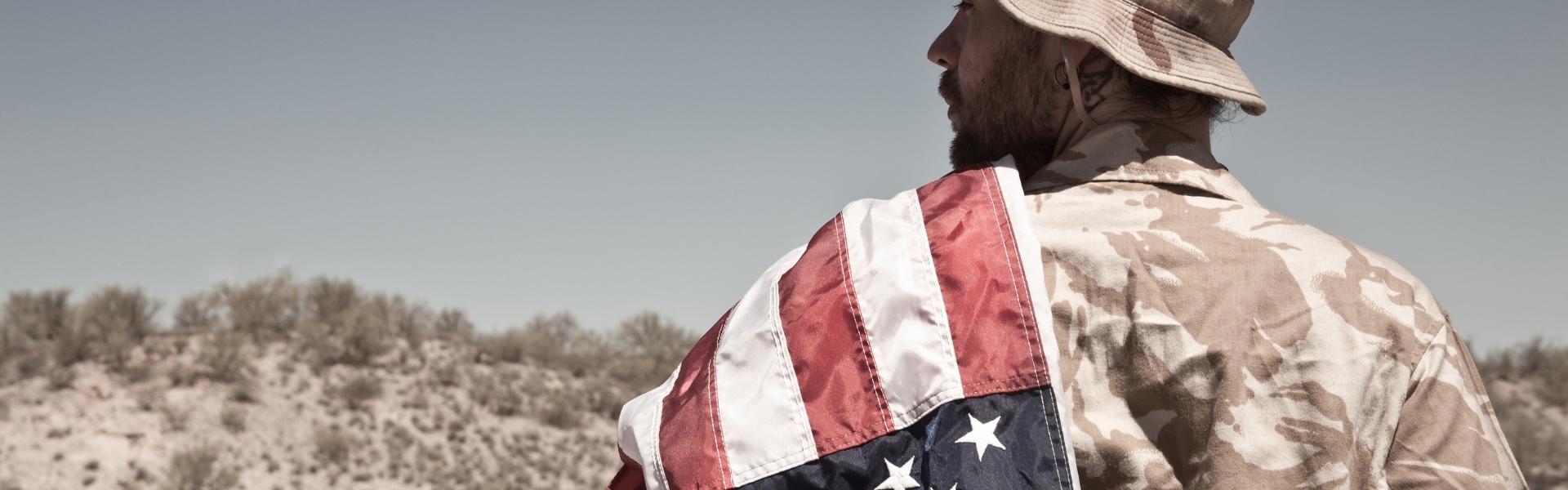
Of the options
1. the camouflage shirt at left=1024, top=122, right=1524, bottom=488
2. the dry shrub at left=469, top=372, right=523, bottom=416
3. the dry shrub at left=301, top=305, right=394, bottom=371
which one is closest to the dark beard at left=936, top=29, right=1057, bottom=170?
the camouflage shirt at left=1024, top=122, right=1524, bottom=488

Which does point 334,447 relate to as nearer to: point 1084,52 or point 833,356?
point 833,356

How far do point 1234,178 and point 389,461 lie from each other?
12880 millimetres

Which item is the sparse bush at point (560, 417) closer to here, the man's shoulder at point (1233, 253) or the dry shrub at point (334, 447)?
the dry shrub at point (334, 447)

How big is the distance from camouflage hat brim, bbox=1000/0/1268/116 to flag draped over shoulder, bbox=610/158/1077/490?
299 millimetres

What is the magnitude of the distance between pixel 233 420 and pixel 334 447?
1281 millimetres

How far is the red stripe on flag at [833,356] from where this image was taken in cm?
197

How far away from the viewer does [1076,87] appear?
216 cm

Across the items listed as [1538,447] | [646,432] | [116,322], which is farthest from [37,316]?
[1538,447]

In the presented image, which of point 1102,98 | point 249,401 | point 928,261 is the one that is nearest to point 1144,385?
point 928,261

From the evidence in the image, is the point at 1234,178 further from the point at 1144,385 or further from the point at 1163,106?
the point at 1144,385

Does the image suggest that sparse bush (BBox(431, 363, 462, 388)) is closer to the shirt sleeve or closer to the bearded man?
the bearded man

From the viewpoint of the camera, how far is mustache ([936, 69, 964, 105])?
243 cm

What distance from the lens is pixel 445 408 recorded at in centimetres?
1521

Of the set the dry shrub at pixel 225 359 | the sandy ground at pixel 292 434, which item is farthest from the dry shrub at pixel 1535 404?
the dry shrub at pixel 225 359
